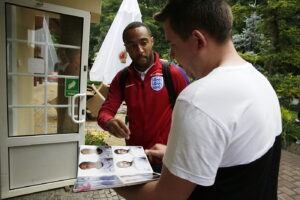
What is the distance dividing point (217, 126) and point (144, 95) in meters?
1.13

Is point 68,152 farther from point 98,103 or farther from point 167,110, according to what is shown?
point 98,103

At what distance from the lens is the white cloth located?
5.18m

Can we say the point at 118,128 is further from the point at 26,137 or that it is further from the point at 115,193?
the point at 115,193

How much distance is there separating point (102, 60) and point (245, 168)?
5136mm

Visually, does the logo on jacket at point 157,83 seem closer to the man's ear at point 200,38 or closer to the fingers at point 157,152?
the fingers at point 157,152

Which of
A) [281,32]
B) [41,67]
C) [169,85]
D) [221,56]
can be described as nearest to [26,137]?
[41,67]

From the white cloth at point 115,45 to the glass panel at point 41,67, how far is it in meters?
2.29

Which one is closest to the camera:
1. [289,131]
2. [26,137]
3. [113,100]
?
[113,100]

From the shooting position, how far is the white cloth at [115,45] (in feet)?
17.0

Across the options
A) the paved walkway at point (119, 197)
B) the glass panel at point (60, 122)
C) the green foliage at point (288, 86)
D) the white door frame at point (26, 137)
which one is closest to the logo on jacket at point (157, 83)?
the white door frame at point (26, 137)

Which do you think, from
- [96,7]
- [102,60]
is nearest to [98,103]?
[102,60]

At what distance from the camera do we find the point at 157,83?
1781mm

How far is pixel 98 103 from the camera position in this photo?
624 cm

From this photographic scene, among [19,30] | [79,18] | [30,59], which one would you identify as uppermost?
[79,18]
